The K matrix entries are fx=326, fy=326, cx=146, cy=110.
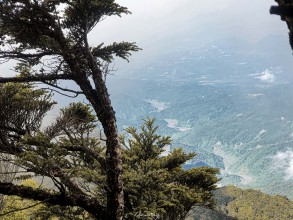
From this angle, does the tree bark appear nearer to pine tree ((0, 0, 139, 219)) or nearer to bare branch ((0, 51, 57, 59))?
pine tree ((0, 0, 139, 219))

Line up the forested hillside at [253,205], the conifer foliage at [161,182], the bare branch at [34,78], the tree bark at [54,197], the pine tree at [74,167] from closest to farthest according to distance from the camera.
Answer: the tree bark at [54,197] → the pine tree at [74,167] → the bare branch at [34,78] → the conifer foliage at [161,182] → the forested hillside at [253,205]

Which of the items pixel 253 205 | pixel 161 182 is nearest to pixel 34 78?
pixel 161 182

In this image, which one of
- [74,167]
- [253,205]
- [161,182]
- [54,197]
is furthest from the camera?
[253,205]

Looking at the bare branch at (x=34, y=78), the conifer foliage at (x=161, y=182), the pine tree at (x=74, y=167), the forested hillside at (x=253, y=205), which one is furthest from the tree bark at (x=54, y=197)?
the forested hillside at (x=253, y=205)

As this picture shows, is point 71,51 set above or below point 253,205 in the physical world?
above

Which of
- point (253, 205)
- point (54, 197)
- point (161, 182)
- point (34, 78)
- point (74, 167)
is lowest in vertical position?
point (253, 205)

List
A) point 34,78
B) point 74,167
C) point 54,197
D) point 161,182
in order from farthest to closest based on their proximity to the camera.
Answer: point 161,182, point 34,78, point 74,167, point 54,197

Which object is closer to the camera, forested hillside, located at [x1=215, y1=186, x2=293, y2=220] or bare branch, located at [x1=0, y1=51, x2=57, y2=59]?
bare branch, located at [x1=0, y1=51, x2=57, y2=59]

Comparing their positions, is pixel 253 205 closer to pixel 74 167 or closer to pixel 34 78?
pixel 74 167

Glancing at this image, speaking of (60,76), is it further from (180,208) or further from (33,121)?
(180,208)

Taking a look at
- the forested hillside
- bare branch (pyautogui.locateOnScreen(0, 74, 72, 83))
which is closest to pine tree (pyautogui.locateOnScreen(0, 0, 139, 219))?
bare branch (pyautogui.locateOnScreen(0, 74, 72, 83))

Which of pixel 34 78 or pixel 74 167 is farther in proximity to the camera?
pixel 34 78

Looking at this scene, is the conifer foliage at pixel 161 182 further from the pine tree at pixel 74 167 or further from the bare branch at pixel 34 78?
the bare branch at pixel 34 78
